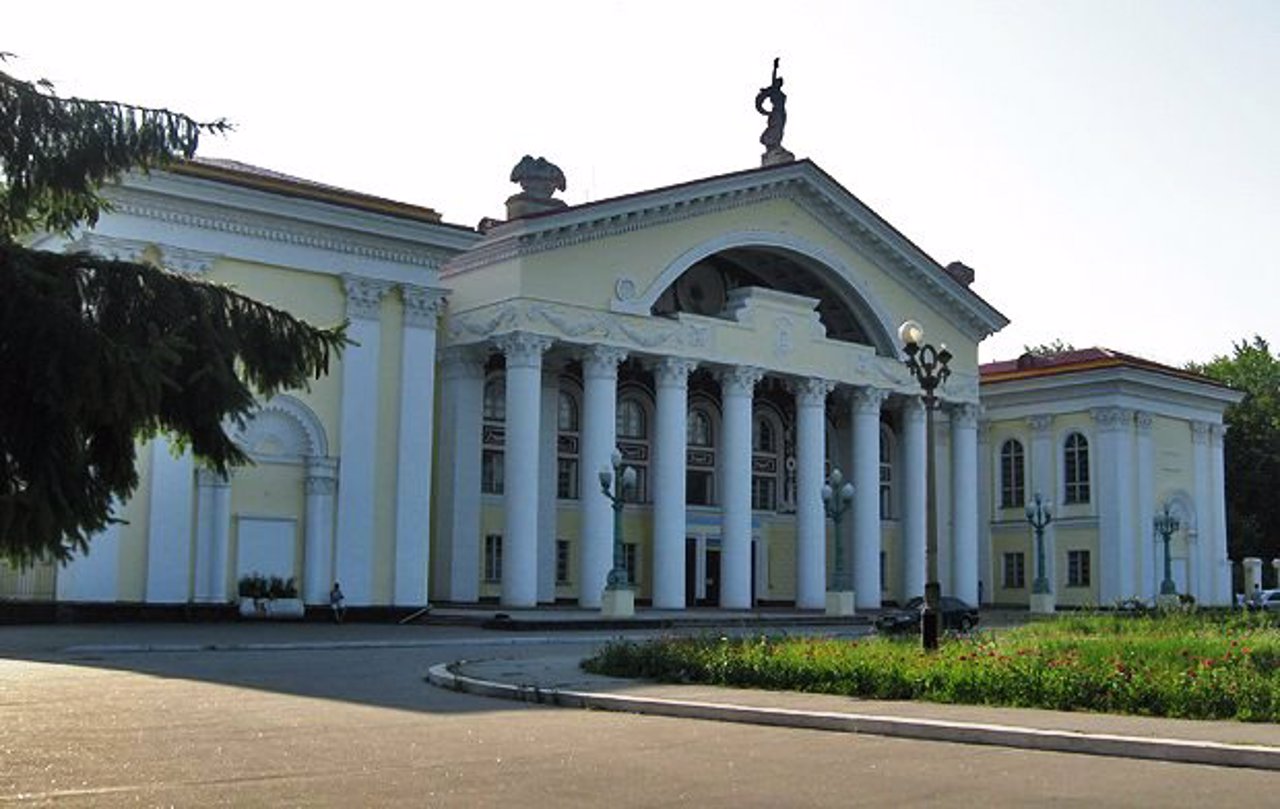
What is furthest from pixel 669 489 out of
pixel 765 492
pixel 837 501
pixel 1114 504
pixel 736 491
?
pixel 1114 504

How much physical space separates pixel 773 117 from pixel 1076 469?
1865 centimetres

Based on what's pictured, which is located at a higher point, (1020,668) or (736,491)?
(736,491)

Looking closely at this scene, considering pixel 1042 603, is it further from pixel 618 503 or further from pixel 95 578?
pixel 95 578

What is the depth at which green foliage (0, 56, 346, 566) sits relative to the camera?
883cm

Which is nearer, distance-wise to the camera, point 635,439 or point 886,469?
point 635,439

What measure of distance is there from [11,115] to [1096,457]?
52948 mm

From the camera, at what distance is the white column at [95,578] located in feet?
113

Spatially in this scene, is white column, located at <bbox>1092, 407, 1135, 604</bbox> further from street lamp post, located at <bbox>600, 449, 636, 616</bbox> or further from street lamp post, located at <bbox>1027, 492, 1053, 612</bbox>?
street lamp post, located at <bbox>600, 449, 636, 616</bbox>

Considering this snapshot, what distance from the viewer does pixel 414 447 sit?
3950 cm

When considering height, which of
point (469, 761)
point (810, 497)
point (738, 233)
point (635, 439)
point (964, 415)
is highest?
point (738, 233)

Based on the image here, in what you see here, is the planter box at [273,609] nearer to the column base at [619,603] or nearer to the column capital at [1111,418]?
the column base at [619,603]

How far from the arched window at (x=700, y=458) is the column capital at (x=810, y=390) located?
4.37m

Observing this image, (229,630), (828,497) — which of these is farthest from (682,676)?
(828,497)

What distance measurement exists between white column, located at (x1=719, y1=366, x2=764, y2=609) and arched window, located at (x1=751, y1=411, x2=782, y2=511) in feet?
19.9
